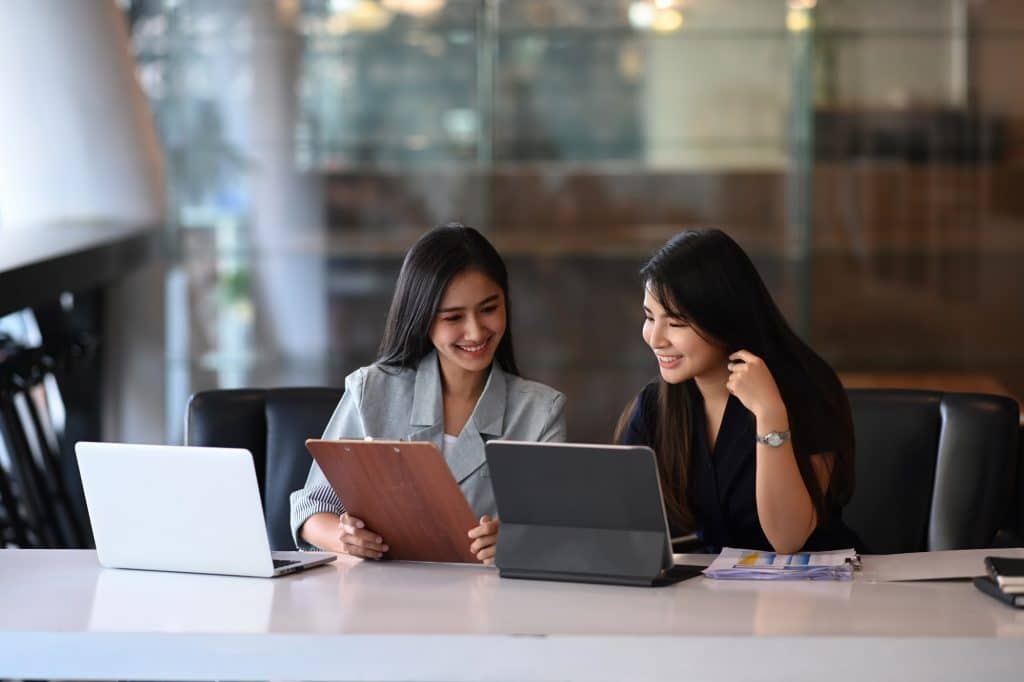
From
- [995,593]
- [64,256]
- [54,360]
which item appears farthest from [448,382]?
[54,360]

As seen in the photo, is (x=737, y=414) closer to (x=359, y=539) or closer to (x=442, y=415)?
(x=442, y=415)

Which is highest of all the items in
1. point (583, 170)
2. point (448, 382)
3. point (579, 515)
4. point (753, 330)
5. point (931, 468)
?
point (583, 170)

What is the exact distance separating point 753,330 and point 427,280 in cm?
56

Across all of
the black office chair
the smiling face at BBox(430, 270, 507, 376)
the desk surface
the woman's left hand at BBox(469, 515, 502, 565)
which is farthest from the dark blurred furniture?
the woman's left hand at BBox(469, 515, 502, 565)

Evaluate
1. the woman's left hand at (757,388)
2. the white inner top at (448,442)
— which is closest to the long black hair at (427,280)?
the white inner top at (448,442)

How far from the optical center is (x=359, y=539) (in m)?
2.22

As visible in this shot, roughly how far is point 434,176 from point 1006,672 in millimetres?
4037

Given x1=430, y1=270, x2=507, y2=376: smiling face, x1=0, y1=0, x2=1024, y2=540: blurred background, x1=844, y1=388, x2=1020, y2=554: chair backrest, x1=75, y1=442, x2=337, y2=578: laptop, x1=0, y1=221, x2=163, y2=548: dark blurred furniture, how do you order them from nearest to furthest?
1. x1=75, y1=442, x2=337, y2=578: laptop
2. x1=430, y1=270, x2=507, y2=376: smiling face
3. x1=844, y1=388, x2=1020, y2=554: chair backrest
4. x1=0, y1=221, x2=163, y2=548: dark blurred furniture
5. x1=0, y1=0, x2=1024, y2=540: blurred background

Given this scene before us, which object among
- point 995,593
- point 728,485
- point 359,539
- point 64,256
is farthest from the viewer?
point 64,256

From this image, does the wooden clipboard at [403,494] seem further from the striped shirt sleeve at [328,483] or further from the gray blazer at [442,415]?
the gray blazer at [442,415]

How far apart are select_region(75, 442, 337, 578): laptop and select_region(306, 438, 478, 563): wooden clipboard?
0.13 m

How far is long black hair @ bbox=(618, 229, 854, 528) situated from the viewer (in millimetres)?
2406

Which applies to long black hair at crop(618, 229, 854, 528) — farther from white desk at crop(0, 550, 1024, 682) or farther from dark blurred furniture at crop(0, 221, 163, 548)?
dark blurred furniture at crop(0, 221, 163, 548)

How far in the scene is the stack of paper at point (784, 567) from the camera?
2.12 meters
